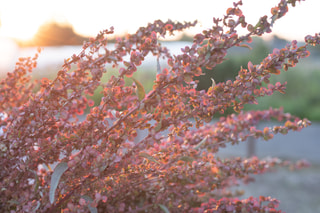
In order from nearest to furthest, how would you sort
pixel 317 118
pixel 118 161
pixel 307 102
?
pixel 118 161 → pixel 317 118 → pixel 307 102

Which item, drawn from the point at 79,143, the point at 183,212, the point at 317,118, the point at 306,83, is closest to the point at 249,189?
the point at 317,118

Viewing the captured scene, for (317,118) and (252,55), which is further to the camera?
(252,55)

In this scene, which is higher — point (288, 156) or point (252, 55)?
point (252, 55)

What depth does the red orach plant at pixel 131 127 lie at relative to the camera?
61 cm

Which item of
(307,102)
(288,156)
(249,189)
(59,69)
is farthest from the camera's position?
(307,102)

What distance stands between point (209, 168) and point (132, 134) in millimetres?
280

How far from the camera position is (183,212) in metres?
0.86

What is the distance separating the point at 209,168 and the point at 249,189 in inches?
148

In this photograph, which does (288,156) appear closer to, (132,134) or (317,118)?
(317,118)

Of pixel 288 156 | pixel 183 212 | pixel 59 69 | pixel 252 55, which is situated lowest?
pixel 183 212

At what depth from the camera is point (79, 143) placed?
2.23ft

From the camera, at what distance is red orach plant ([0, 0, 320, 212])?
0.61 meters

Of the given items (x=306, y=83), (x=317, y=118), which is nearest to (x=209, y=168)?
(x=317, y=118)

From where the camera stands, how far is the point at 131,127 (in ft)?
2.13
